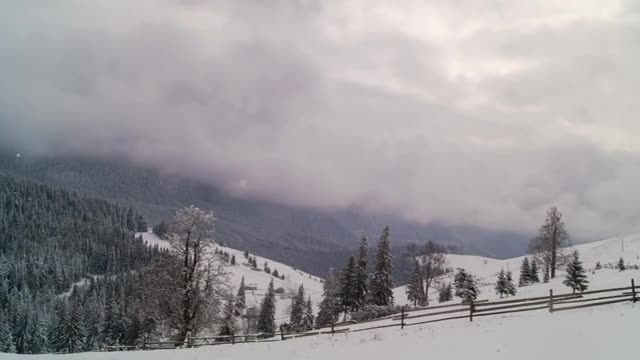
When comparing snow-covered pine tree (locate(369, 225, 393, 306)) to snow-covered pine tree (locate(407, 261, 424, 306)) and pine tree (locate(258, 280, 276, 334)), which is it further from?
pine tree (locate(258, 280, 276, 334))

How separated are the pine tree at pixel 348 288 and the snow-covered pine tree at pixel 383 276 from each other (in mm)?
3013

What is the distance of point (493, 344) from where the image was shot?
22.0 m

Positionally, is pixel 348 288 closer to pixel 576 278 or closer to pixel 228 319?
pixel 228 319

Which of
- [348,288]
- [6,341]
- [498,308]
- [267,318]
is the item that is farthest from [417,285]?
[6,341]

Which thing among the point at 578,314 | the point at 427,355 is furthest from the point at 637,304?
the point at 427,355

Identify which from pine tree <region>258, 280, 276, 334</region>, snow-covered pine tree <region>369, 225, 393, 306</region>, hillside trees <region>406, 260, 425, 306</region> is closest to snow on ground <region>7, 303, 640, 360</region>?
snow-covered pine tree <region>369, 225, 393, 306</region>

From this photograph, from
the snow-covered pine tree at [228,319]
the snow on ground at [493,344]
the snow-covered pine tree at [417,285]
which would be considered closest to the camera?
the snow on ground at [493,344]

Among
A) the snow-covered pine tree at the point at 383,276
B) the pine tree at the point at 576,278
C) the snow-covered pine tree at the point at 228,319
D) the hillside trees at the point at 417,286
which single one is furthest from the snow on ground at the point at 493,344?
the hillside trees at the point at 417,286

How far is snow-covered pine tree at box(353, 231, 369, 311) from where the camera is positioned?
74.4 m

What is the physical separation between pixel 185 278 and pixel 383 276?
38.0 metres

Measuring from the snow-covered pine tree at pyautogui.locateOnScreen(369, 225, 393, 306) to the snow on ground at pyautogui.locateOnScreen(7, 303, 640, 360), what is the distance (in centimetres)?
4273

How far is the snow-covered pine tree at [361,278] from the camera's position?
74375mm

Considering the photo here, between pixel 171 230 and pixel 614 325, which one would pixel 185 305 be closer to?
pixel 171 230

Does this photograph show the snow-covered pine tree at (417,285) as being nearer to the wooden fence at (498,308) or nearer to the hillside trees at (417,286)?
the hillside trees at (417,286)
